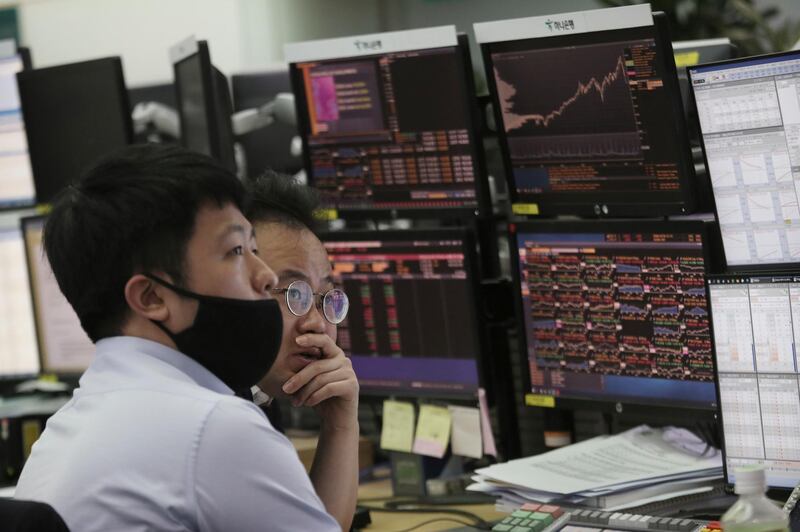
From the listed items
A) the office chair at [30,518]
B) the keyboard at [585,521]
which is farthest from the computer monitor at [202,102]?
the office chair at [30,518]

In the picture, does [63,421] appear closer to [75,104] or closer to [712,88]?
[712,88]

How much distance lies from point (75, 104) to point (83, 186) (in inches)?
61.5

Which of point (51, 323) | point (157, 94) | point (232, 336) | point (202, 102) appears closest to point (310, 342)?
point (232, 336)

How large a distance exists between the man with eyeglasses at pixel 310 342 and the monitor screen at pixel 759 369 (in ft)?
1.93

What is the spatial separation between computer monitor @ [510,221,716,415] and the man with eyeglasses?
44 centimetres

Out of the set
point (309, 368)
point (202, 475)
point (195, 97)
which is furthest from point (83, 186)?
point (195, 97)

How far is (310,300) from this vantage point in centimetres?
184

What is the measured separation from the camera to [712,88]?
1.85 metres

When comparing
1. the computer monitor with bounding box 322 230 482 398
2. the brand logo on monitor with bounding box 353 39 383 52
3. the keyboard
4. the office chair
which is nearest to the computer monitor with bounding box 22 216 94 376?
the computer monitor with bounding box 322 230 482 398

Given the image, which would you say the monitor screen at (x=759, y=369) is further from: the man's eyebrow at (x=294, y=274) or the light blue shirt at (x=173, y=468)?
the light blue shirt at (x=173, y=468)

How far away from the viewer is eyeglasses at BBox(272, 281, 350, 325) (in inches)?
72.2

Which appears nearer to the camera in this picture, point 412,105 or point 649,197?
point 649,197

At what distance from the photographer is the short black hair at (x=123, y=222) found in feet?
4.33

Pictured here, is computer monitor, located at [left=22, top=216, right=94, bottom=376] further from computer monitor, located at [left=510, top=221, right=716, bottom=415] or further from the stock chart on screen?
computer monitor, located at [left=510, top=221, right=716, bottom=415]
